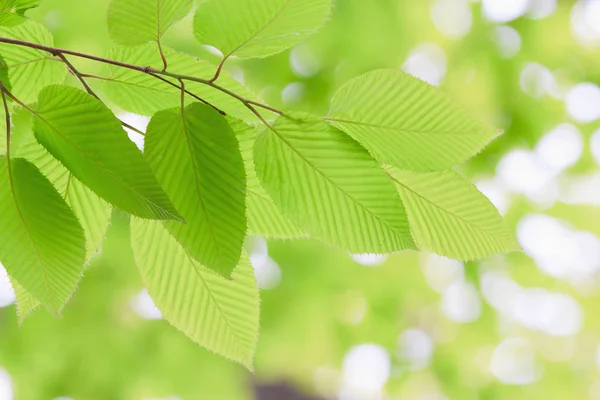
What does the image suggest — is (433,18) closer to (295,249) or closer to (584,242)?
(295,249)

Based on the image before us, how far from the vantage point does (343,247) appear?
373 millimetres

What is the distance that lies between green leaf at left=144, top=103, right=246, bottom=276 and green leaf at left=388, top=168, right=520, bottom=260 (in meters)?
0.13

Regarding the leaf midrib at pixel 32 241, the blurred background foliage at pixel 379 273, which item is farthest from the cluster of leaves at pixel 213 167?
the blurred background foliage at pixel 379 273

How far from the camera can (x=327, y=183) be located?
0.38 m

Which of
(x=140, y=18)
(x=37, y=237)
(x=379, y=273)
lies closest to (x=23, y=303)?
(x=37, y=237)

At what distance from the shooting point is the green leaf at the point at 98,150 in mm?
312

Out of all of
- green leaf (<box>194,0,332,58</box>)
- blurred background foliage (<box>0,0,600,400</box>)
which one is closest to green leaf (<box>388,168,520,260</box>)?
green leaf (<box>194,0,332,58</box>)

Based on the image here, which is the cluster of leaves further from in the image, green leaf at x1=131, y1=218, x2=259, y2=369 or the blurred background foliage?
the blurred background foliage

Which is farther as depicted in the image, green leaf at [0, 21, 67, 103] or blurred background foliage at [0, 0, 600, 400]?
blurred background foliage at [0, 0, 600, 400]

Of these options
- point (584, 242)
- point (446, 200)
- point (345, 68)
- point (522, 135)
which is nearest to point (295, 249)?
point (345, 68)

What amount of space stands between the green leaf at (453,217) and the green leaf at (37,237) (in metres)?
0.22

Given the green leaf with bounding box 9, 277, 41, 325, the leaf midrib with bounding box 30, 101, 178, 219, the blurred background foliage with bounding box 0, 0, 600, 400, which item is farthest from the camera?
the blurred background foliage with bounding box 0, 0, 600, 400

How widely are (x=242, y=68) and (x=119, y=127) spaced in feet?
6.80

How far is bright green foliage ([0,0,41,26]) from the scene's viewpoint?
1.12ft
